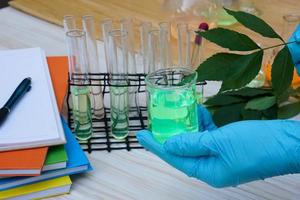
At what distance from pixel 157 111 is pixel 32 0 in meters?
1.02

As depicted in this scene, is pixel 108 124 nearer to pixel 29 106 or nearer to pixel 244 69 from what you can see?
pixel 29 106

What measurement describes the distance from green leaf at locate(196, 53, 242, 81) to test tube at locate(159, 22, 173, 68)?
0.49 ft

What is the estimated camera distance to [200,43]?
0.99 metres

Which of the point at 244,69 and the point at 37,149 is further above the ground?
the point at 244,69

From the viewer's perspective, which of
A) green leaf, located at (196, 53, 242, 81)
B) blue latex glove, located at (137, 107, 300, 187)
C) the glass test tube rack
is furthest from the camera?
the glass test tube rack

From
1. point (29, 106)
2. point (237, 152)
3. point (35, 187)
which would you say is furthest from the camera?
point (29, 106)

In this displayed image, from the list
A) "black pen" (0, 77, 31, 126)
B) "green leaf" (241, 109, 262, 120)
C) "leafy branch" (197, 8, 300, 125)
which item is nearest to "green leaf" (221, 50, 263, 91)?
"leafy branch" (197, 8, 300, 125)

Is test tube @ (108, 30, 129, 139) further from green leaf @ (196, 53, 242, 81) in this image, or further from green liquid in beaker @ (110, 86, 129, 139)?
green leaf @ (196, 53, 242, 81)

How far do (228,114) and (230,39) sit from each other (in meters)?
0.16

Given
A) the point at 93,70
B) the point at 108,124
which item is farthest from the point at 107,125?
the point at 93,70

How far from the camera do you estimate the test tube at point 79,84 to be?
36.9 inches

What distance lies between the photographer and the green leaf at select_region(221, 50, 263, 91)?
85cm

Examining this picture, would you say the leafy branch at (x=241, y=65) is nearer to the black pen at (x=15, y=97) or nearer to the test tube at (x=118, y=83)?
the test tube at (x=118, y=83)

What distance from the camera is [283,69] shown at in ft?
2.90
